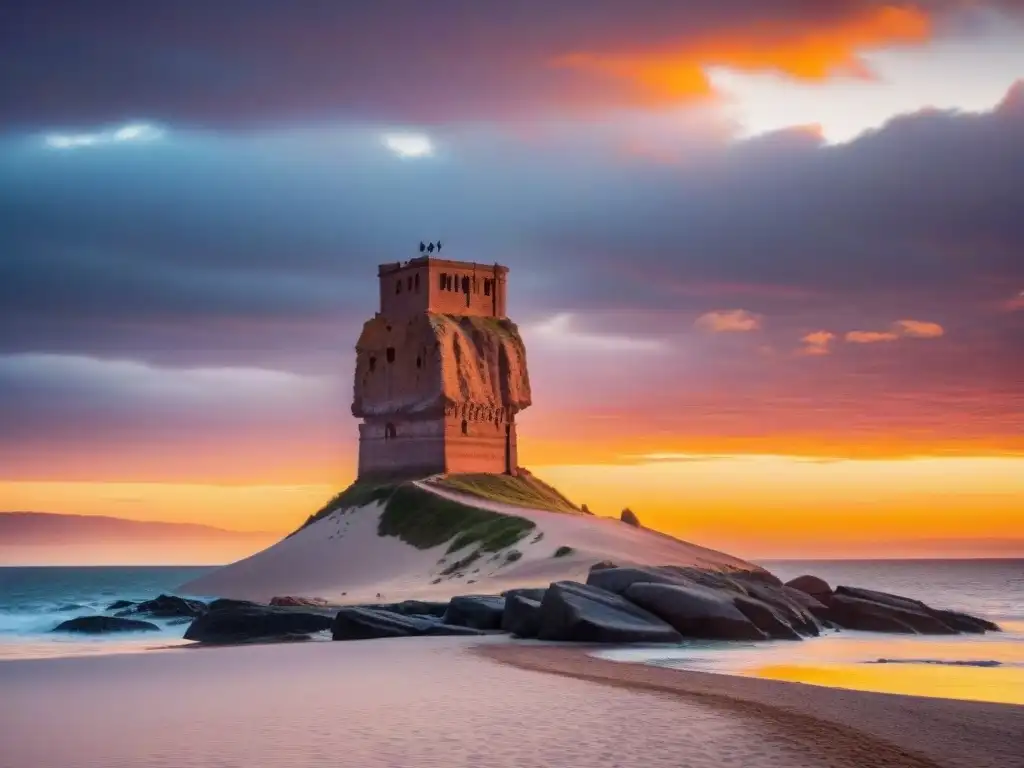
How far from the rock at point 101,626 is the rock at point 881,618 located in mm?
26012

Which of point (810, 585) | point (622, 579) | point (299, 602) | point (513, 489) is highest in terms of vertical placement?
point (513, 489)

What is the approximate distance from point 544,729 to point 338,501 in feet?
220

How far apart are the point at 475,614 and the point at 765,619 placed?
942cm

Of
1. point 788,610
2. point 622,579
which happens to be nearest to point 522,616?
point 622,579

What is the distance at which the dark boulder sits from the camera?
38062 millimetres

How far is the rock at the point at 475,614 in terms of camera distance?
41344 mm

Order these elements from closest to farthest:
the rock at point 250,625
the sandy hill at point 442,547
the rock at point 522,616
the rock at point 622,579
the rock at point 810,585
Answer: the rock at point 522,616
the rock at point 250,625
the rock at point 622,579
the sandy hill at point 442,547
the rock at point 810,585

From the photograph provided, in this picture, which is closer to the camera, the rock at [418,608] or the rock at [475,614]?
the rock at [475,614]

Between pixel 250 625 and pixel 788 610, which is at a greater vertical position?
pixel 788 610

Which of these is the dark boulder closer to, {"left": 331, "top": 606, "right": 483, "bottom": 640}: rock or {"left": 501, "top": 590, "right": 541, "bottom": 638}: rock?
{"left": 501, "top": 590, "right": 541, "bottom": 638}: rock

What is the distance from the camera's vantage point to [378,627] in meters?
38.7

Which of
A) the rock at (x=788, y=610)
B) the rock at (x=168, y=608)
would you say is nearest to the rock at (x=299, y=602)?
the rock at (x=168, y=608)

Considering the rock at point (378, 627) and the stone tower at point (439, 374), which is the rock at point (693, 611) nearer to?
the rock at point (378, 627)

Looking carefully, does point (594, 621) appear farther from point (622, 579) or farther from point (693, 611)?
point (622, 579)
